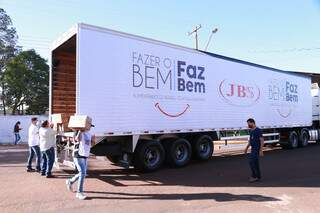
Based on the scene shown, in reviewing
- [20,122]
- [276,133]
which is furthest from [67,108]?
[20,122]

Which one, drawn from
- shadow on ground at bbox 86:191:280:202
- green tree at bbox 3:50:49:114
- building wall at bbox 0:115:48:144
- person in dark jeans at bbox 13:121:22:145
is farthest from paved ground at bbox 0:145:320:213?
green tree at bbox 3:50:49:114

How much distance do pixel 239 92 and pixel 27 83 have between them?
85.8ft

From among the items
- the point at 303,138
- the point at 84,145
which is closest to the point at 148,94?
the point at 84,145

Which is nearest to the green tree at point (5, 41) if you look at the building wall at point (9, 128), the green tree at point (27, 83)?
the green tree at point (27, 83)

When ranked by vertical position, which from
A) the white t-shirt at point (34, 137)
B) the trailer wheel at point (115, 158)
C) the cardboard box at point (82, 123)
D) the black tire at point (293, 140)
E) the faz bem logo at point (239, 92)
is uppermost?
the faz bem logo at point (239, 92)

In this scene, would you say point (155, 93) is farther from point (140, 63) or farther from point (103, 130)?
point (103, 130)

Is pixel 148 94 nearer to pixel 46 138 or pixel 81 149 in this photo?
pixel 46 138

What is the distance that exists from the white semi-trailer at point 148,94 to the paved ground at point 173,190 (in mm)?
1014

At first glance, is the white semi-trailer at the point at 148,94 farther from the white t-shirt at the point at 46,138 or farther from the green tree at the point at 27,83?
the green tree at the point at 27,83

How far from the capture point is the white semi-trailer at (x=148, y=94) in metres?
10.9

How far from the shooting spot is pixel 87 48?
10734 mm

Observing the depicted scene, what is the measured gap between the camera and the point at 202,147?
→ 47.7 feet

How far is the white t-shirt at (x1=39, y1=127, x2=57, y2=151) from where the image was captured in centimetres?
1101

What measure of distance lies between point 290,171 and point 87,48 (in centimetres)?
680
